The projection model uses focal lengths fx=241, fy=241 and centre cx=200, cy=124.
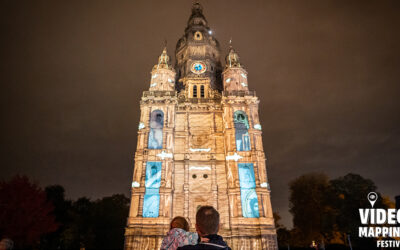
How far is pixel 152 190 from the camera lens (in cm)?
3020

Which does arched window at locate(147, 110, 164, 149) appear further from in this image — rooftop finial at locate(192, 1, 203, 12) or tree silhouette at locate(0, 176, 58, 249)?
rooftop finial at locate(192, 1, 203, 12)

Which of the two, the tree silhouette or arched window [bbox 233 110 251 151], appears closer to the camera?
the tree silhouette

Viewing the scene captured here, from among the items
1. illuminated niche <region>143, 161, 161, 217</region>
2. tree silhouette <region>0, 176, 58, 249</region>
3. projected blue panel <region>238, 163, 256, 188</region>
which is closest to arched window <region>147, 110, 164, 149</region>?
illuminated niche <region>143, 161, 161, 217</region>

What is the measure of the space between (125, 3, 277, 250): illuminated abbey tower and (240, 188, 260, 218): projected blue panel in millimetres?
116

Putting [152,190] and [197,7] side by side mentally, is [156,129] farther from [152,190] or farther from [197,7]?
[197,7]

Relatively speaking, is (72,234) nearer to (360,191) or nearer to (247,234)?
(247,234)

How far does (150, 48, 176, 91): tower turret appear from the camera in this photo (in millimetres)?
39406

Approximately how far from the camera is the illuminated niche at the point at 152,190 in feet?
95.9

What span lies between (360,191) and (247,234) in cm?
2152

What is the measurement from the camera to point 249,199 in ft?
99.6

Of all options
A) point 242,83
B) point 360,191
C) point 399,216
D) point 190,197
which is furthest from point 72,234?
point 360,191

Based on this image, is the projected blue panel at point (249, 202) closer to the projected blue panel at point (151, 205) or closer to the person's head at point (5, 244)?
the projected blue panel at point (151, 205)

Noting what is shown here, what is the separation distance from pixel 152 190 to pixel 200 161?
761cm

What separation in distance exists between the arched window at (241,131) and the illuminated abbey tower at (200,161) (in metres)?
0.14
